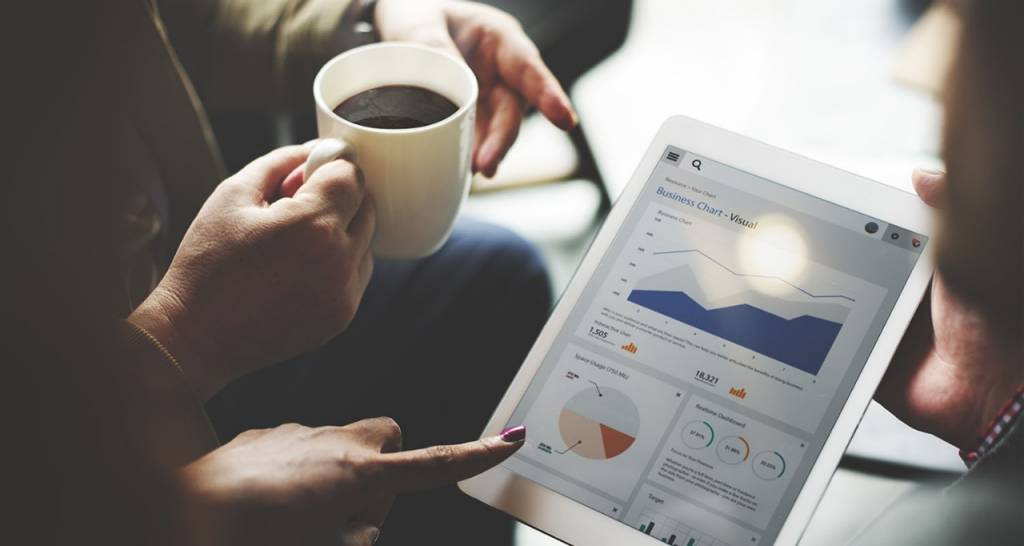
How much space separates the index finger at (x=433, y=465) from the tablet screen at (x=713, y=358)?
52 mm

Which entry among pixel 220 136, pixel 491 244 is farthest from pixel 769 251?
pixel 220 136

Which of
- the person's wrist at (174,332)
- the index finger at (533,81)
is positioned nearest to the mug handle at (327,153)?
the person's wrist at (174,332)

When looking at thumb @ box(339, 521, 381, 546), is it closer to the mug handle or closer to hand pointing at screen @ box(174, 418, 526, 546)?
hand pointing at screen @ box(174, 418, 526, 546)

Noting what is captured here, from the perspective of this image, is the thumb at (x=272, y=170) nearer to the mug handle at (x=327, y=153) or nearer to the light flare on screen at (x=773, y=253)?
the mug handle at (x=327, y=153)

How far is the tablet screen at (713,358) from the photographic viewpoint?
59 centimetres

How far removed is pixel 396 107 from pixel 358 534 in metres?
0.33

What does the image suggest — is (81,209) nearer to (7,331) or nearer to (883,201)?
(7,331)

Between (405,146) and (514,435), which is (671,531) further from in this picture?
(405,146)

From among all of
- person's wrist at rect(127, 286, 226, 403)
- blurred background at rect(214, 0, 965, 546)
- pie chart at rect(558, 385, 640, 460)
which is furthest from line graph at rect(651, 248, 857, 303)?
person's wrist at rect(127, 286, 226, 403)

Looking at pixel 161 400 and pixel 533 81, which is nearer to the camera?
pixel 161 400

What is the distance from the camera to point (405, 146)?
0.62 metres

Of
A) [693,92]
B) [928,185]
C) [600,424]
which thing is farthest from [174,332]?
[693,92]

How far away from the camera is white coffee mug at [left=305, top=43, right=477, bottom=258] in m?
0.62

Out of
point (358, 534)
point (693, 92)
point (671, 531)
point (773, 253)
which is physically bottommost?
point (358, 534)
